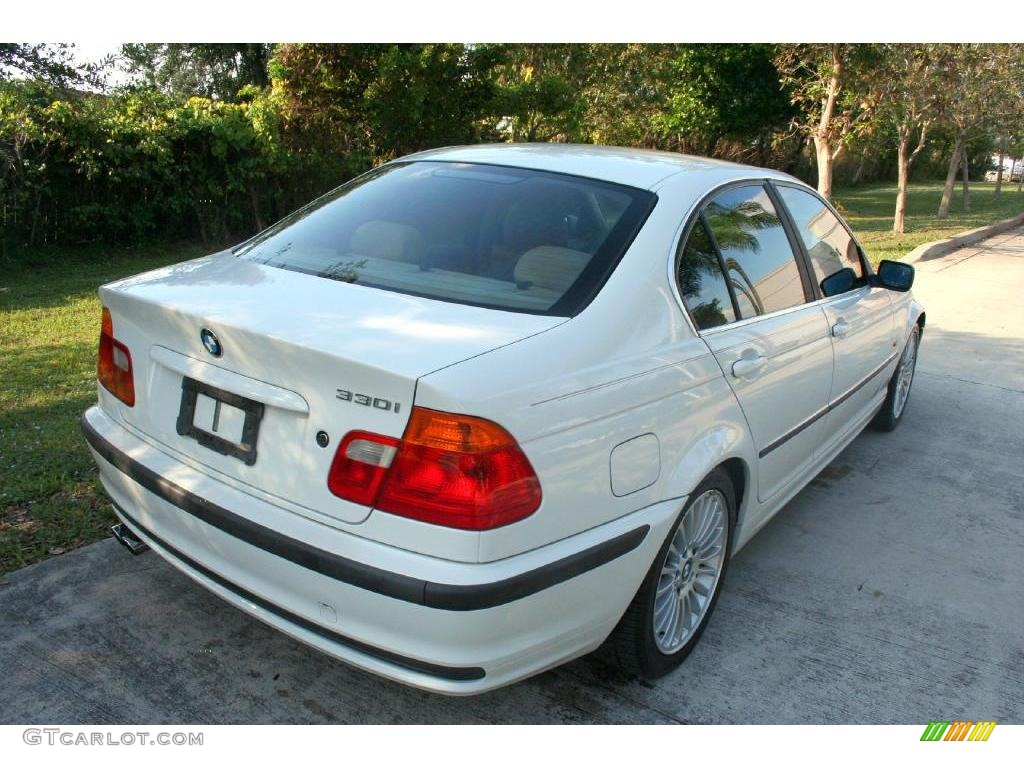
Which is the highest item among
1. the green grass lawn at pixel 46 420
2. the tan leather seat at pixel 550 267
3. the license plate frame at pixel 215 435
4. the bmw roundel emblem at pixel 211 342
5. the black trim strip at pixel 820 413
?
the tan leather seat at pixel 550 267

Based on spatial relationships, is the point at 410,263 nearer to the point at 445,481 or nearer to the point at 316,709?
the point at 445,481

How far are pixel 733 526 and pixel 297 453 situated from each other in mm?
1640

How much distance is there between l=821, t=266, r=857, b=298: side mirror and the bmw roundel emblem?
2.60 metres

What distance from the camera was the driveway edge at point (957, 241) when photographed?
525 inches

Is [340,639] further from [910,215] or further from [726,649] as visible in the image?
[910,215]

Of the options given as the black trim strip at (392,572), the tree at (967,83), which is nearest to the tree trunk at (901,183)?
the tree at (967,83)

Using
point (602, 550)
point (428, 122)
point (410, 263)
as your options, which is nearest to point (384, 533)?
point (602, 550)

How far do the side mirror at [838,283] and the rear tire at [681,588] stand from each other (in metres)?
1.28

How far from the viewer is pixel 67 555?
3.46m

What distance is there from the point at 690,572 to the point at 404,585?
4.02 ft

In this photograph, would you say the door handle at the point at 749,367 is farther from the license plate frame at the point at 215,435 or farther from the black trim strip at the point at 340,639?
the license plate frame at the point at 215,435

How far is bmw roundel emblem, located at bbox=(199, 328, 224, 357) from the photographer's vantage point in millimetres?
2426

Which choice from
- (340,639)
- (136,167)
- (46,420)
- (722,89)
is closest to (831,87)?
(722,89)
